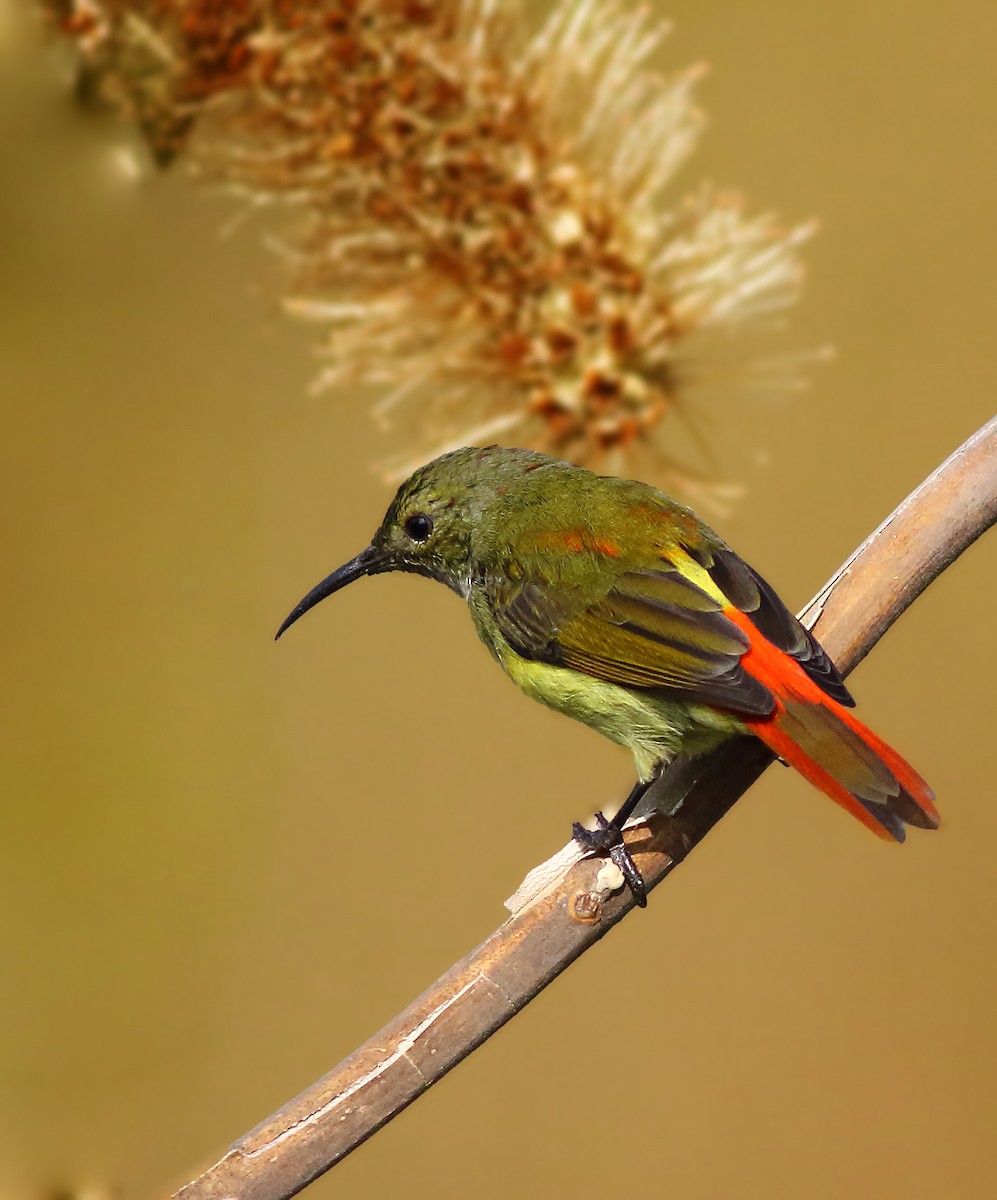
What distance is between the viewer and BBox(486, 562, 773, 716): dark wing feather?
4.01ft

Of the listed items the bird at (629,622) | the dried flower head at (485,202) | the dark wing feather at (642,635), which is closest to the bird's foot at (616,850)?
the bird at (629,622)

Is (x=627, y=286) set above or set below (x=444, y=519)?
above

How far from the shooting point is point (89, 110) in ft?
6.98

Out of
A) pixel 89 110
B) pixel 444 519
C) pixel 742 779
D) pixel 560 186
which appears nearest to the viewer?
pixel 742 779

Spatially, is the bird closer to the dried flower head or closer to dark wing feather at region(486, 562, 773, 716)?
dark wing feather at region(486, 562, 773, 716)

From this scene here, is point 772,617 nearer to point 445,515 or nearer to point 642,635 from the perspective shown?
point 642,635

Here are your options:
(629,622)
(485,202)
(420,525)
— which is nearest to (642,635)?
(629,622)

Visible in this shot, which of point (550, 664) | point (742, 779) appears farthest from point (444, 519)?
point (742, 779)

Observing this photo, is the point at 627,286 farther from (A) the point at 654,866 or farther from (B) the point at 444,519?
(A) the point at 654,866

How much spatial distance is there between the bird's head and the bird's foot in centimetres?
33

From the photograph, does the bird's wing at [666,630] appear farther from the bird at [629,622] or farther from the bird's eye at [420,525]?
the bird's eye at [420,525]

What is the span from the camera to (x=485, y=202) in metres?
1.86

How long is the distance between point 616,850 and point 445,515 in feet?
1.41

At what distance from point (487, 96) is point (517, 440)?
18.3 inches
